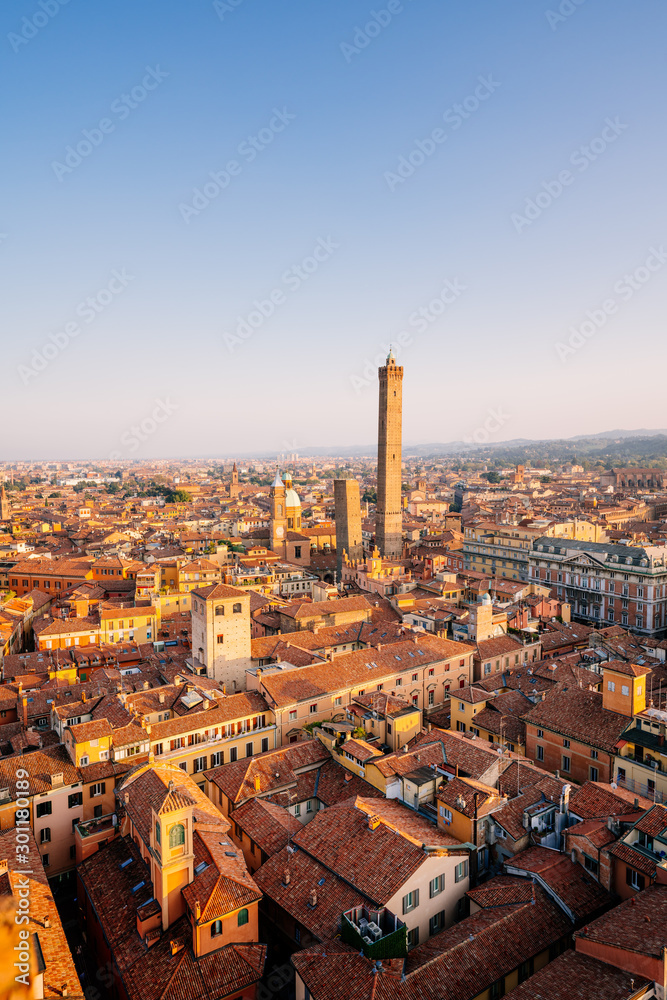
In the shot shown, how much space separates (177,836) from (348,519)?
59328mm

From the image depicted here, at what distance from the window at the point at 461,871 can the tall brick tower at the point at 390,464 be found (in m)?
58.8

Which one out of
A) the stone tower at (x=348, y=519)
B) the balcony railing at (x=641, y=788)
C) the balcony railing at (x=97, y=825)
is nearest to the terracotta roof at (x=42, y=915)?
the balcony railing at (x=97, y=825)

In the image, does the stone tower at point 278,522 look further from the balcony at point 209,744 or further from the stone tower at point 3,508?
the stone tower at point 3,508

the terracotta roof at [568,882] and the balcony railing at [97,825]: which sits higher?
the terracotta roof at [568,882]

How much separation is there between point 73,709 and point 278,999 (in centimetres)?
1526

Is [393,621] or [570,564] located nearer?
[393,621]

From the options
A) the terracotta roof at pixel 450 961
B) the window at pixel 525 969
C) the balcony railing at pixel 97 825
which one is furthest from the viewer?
the balcony railing at pixel 97 825

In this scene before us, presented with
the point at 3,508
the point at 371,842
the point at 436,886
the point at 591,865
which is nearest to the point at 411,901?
the point at 436,886

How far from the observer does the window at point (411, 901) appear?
54.6 ft

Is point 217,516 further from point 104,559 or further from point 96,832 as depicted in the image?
point 96,832

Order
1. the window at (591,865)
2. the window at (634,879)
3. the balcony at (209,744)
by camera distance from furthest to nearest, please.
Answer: the balcony at (209,744) → the window at (591,865) → the window at (634,879)

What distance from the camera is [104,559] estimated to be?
64.8m

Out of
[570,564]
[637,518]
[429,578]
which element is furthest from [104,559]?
[637,518]

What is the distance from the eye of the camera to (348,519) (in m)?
75.3
